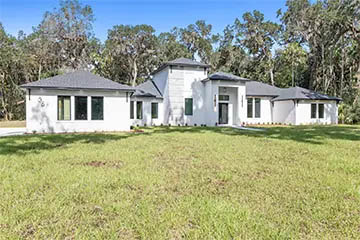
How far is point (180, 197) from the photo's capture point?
12.3 feet

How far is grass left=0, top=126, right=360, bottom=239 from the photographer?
273 cm

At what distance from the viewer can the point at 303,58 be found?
29.7 m

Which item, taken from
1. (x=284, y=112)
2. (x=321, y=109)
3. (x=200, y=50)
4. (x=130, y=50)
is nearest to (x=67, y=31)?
(x=130, y=50)

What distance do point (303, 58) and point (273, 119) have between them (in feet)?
38.9

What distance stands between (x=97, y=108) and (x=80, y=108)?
1.04m

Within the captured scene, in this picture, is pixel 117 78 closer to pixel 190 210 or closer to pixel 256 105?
pixel 256 105

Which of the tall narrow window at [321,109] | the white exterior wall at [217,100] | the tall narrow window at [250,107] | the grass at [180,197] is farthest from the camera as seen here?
the tall narrow window at [250,107]

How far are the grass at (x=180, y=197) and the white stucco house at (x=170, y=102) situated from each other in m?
8.32

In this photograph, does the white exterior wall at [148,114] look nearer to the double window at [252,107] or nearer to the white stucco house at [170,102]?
the white stucco house at [170,102]

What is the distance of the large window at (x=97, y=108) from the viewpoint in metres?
14.8

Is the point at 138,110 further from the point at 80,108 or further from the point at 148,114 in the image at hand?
the point at 80,108

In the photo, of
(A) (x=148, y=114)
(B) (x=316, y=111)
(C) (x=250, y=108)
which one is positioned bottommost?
(A) (x=148, y=114)

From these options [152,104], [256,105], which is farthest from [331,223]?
[256,105]

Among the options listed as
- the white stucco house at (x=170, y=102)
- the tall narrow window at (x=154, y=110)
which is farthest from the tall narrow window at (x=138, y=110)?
the tall narrow window at (x=154, y=110)
